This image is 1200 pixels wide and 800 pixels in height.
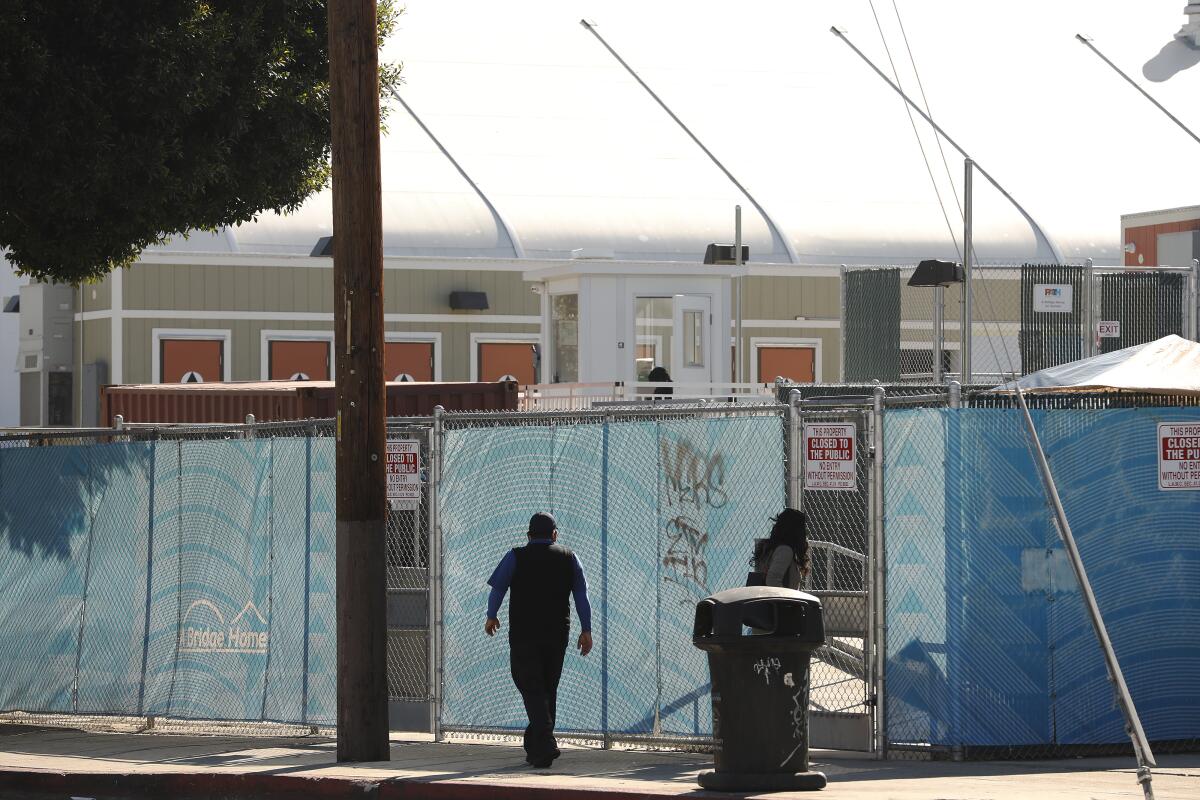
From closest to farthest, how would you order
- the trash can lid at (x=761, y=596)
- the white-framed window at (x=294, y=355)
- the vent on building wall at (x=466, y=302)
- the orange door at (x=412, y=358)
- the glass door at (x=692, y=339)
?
the trash can lid at (x=761, y=596) → the glass door at (x=692, y=339) → the white-framed window at (x=294, y=355) → the orange door at (x=412, y=358) → the vent on building wall at (x=466, y=302)

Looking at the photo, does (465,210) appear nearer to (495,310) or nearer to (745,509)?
(495,310)

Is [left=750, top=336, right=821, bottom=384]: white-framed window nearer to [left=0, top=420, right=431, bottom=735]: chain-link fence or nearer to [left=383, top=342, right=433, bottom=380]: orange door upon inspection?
[left=383, top=342, right=433, bottom=380]: orange door

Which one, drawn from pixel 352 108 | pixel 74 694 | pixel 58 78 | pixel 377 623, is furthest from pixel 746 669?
pixel 58 78

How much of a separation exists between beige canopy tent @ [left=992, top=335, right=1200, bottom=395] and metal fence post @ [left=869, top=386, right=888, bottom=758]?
94 centimetres

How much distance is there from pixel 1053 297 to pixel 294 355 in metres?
17.8

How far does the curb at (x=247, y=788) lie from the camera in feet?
33.5

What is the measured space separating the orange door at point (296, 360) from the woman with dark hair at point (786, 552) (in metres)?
24.7

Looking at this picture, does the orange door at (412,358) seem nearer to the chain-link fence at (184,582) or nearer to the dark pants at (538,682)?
the chain-link fence at (184,582)

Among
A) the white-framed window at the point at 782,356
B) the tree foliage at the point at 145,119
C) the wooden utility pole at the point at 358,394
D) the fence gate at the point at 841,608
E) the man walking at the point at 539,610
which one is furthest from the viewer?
the white-framed window at the point at 782,356

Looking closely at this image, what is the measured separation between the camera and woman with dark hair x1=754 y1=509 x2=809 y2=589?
10.9 m

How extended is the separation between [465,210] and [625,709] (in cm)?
2723

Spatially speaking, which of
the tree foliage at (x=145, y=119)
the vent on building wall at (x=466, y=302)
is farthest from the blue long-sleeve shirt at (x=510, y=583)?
the vent on building wall at (x=466, y=302)

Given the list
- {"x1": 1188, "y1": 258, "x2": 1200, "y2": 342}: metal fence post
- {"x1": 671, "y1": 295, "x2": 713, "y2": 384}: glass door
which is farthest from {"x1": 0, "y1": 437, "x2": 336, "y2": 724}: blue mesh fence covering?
{"x1": 671, "y1": 295, "x2": 713, "y2": 384}: glass door

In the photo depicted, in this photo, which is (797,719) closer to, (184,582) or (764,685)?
(764,685)
